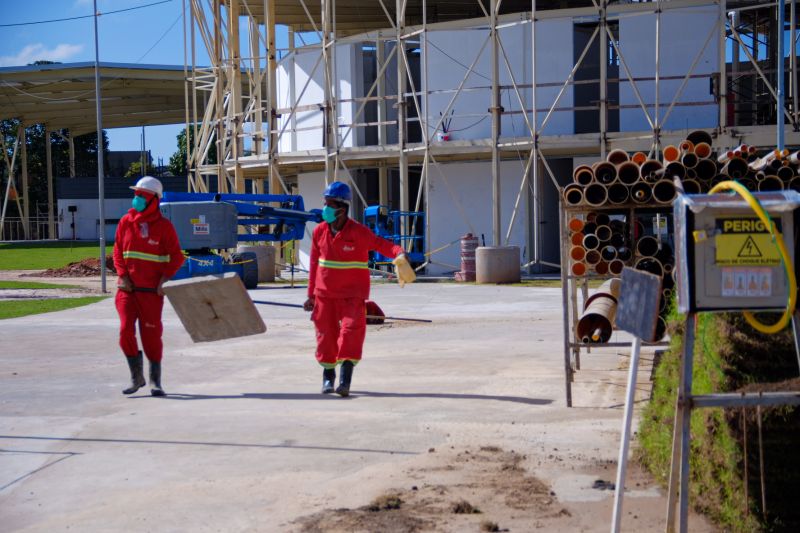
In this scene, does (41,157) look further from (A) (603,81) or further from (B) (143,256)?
(B) (143,256)

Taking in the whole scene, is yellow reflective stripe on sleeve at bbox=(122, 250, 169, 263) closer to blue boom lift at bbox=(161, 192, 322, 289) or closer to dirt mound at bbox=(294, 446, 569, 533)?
dirt mound at bbox=(294, 446, 569, 533)

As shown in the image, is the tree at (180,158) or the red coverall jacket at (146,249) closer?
the red coverall jacket at (146,249)

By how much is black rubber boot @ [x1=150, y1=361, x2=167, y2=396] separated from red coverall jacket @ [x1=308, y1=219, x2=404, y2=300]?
5.42ft

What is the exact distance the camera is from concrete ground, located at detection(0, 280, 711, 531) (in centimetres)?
585

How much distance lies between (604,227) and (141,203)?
439 centimetres

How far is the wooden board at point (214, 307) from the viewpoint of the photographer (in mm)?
9438

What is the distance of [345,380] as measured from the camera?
944cm

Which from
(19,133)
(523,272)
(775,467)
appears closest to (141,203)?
(775,467)

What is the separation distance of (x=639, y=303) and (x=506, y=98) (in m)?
24.3

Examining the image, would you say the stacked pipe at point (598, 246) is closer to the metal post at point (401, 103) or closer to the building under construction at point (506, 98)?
the building under construction at point (506, 98)

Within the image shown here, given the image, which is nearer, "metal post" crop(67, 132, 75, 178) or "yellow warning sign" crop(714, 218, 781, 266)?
"yellow warning sign" crop(714, 218, 781, 266)

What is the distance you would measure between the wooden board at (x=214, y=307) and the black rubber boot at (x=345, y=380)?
33.0 inches

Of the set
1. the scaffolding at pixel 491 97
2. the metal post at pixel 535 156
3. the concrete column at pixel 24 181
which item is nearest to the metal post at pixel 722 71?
the scaffolding at pixel 491 97

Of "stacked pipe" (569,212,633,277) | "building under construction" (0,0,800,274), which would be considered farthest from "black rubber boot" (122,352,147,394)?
"building under construction" (0,0,800,274)
